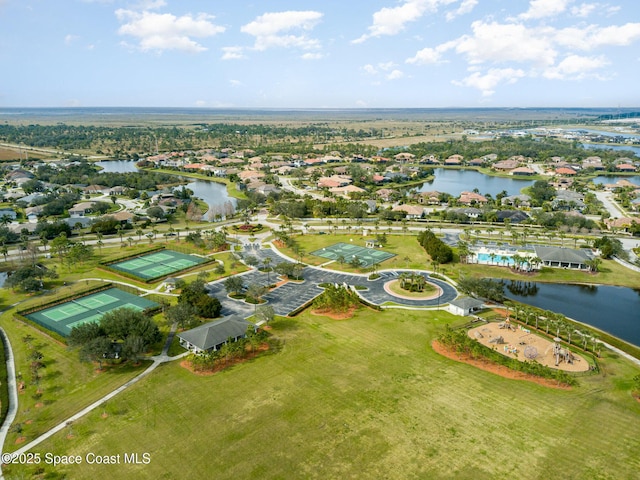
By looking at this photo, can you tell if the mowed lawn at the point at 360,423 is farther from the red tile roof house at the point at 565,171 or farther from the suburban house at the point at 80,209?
the red tile roof house at the point at 565,171

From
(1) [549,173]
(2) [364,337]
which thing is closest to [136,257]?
(2) [364,337]

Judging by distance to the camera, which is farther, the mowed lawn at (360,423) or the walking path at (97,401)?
the walking path at (97,401)

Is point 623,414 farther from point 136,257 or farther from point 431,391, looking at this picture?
point 136,257

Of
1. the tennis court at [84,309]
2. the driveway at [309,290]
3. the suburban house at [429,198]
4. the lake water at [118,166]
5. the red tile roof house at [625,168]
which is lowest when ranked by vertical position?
the tennis court at [84,309]

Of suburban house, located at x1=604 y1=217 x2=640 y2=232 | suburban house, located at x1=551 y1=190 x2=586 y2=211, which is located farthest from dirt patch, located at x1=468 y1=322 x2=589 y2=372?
suburban house, located at x1=551 y1=190 x2=586 y2=211

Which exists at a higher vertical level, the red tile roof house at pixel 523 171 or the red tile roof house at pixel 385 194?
the red tile roof house at pixel 523 171

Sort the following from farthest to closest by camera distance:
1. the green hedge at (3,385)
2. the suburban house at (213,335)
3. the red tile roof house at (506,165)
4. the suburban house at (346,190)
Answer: the red tile roof house at (506,165) → the suburban house at (346,190) → the suburban house at (213,335) → the green hedge at (3,385)

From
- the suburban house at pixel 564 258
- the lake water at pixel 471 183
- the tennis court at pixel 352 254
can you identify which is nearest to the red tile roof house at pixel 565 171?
the lake water at pixel 471 183
